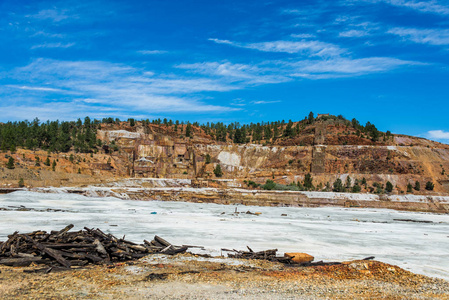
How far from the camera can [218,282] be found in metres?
7.57

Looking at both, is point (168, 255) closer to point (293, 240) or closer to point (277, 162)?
point (293, 240)

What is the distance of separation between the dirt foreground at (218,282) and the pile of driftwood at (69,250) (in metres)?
0.41

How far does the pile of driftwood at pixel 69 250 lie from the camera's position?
8.48 m

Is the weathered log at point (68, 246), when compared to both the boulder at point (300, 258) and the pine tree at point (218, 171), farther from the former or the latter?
the pine tree at point (218, 171)

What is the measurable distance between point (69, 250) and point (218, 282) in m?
4.19

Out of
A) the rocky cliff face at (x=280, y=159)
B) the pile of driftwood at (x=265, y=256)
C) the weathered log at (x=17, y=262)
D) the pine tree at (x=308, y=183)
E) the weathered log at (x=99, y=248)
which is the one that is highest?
the rocky cliff face at (x=280, y=159)

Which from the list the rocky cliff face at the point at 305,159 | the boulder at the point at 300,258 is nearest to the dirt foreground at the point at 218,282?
the boulder at the point at 300,258

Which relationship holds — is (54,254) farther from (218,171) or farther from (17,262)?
(218,171)

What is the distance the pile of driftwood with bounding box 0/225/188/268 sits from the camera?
848cm

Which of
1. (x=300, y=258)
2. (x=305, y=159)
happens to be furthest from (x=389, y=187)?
(x=300, y=258)

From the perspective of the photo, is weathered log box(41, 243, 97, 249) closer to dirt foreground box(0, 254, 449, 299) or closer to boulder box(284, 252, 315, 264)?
dirt foreground box(0, 254, 449, 299)

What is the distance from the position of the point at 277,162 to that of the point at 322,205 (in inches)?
1121

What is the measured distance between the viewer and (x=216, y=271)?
8422 mm

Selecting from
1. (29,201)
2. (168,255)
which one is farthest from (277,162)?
(168,255)
